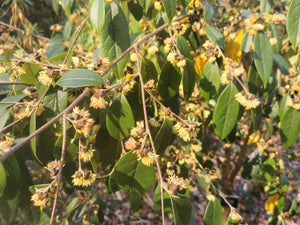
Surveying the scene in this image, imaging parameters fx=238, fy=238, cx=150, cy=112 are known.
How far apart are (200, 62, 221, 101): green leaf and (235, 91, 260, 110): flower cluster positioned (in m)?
0.11

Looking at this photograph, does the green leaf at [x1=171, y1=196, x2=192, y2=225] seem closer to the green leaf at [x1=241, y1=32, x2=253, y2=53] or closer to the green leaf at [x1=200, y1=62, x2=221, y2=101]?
the green leaf at [x1=200, y1=62, x2=221, y2=101]

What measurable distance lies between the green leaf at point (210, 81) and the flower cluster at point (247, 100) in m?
0.11

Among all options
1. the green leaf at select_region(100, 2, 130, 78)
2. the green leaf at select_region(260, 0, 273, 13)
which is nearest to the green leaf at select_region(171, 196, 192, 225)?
the green leaf at select_region(100, 2, 130, 78)

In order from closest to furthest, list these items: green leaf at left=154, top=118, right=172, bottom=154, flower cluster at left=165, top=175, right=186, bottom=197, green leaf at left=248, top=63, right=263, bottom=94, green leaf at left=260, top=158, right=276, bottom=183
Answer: flower cluster at left=165, top=175, right=186, bottom=197 < green leaf at left=154, top=118, right=172, bottom=154 < green leaf at left=248, top=63, right=263, bottom=94 < green leaf at left=260, top=158, right=276, bottom=183

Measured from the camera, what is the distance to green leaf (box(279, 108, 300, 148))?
881mm

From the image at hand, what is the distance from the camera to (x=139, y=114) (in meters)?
0.78

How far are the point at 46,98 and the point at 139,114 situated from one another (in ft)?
0.93

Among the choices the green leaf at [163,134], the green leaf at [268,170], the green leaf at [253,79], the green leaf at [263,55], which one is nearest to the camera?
the green leaf at [163,134]

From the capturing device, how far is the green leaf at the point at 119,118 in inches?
25.5

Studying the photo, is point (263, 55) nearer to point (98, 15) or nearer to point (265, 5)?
point (265, 5)

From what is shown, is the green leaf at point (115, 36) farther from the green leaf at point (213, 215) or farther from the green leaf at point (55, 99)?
the green leaf at point (213, 215)

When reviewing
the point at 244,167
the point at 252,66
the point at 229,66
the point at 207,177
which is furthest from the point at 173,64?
the point at 244,167

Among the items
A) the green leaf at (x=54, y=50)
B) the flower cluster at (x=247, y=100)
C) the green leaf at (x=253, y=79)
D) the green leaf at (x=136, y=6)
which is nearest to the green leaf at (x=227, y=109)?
the flower cluster at (x=247, y=100)

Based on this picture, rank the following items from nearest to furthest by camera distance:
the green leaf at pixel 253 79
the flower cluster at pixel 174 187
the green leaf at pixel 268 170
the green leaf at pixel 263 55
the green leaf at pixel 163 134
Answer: the flower cluster at pixel 174 187 → the green leaf at pixel 163 134 → the green leaf at pixel 263 55 → the green leaf at pixel 253 79 → the green leaf at pixel 268 170
